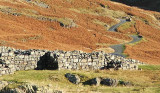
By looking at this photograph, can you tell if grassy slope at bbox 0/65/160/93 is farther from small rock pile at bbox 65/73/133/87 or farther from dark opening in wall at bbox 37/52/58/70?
dark opening in wall at bbox 37/52/58/70

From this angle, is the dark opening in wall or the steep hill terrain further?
the steep hill terrain

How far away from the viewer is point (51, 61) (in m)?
37.8

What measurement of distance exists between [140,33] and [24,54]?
124 m

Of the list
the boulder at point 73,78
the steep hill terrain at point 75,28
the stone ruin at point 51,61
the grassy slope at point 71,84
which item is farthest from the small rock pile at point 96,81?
the steep hill terrain at point 75,28

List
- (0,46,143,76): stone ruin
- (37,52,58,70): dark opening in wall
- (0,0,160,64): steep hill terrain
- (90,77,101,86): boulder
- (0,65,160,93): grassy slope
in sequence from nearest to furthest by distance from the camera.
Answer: (0,65,160,93): grassy slope
(90,77,101,86): boulder
(0,46,143,76): stone ruin
(37,52,58,70): dark opening in wall
(0,0,160,64): steep hill terrain

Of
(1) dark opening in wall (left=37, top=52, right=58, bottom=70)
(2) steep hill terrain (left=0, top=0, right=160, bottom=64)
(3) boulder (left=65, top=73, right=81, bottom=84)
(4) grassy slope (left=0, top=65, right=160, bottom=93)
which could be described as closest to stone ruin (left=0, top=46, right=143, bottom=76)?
(1) dark opening in wall (left=37, top=52, right=58, bottom=70)

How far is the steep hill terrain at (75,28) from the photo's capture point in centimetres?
8488

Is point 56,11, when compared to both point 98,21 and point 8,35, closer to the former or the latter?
point 98,21

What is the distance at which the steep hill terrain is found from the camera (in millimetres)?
84875

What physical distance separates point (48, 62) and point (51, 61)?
17.9 inches

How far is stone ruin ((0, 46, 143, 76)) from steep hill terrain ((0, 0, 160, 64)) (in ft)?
101

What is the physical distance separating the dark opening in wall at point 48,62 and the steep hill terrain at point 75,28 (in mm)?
31335

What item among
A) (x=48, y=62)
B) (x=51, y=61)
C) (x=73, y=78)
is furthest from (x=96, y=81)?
(x=48, y=62)

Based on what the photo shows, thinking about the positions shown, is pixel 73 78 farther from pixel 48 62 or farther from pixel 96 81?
pixel 48 62
